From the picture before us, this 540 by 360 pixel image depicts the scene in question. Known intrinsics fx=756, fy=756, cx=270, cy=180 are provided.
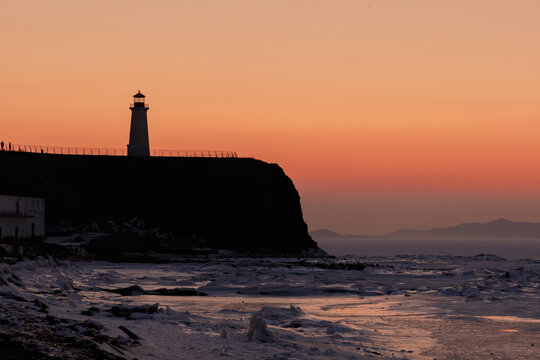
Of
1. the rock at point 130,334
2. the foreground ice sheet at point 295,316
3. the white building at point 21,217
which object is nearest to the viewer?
the rock at point 130,334

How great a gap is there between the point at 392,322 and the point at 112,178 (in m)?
86.7

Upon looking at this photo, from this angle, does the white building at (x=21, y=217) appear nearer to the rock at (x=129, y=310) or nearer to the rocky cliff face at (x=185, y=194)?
the rocky cliff face at (x=185, y=194)

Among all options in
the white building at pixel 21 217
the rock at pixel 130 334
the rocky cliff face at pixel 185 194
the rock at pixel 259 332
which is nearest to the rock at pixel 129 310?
the rock at pixel 130 334

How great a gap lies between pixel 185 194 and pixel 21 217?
32.3 metres

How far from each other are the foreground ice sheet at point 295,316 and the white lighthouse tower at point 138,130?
63.6 m

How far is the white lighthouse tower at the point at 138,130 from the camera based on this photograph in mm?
105000

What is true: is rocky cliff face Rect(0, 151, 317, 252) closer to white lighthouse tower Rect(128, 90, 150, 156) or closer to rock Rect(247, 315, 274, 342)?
white lighthouse tower Rect(128, 90, 150, 156)

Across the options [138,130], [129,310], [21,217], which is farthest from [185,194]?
[129,310]

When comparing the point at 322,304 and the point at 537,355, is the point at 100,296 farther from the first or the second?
the point at 537,355

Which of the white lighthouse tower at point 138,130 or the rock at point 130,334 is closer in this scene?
the rock at point 130,334

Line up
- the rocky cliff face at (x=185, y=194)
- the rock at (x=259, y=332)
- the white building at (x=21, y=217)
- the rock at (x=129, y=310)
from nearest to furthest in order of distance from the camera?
1. the rock at (x=259, y=332)
2. the rock at (x=129, y=310)
3. the white building at (x=21, y=217)
4. the rocky cliff face at (x=185, y=194)

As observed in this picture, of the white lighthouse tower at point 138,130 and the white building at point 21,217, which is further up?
the white lighthouse tower at point 138,130

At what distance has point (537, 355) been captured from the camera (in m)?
19.2

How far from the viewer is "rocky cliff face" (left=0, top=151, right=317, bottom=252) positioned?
3964 inches
